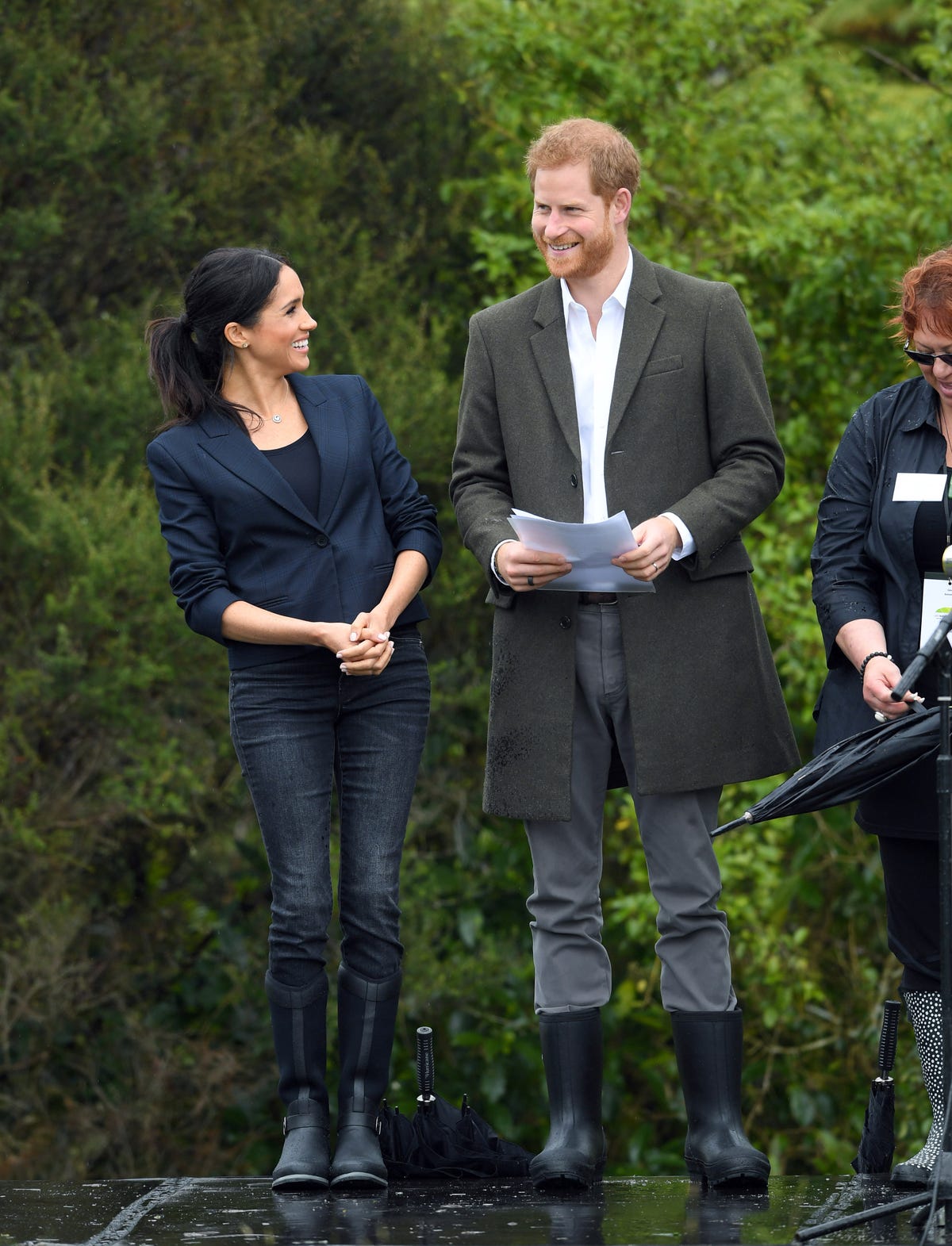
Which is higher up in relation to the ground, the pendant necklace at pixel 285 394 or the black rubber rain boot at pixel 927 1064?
the pendant necklace at pixel 285 394

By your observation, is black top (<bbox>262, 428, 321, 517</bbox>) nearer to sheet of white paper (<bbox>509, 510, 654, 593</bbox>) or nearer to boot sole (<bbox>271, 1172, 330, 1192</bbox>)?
sheet of white paper (<bbox>509, 510, 654, 593</bbox>)

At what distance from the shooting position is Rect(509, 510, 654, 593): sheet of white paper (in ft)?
10.2

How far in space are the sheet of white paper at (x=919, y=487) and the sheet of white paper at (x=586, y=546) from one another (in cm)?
49

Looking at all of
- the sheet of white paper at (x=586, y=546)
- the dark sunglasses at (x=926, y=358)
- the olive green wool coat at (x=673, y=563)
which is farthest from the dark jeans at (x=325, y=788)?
the dark sunglasses at (x=926, y=358)

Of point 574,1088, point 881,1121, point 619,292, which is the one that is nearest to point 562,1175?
point 574,1088

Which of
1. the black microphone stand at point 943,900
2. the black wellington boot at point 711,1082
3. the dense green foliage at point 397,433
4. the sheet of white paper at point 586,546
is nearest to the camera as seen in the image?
the black microphone stand at point 943,900

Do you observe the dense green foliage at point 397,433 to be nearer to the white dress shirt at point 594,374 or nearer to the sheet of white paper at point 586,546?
the white dress shirt at point 594,374

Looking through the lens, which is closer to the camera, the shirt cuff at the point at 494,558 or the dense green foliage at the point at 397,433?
the shirt cuff at the point at 494,558

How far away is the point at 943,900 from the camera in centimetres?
288

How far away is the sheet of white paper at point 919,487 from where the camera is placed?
3246mm

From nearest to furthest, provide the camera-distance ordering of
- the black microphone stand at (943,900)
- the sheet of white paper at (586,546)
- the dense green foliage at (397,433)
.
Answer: the black microphone stand at (943,900) < the sheet of white paper at (586,546) < the dense green foliage at (397,433)

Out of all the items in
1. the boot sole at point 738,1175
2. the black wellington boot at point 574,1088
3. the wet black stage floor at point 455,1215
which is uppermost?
the black wellington boot at point 574,1088

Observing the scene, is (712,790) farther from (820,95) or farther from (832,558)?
(820,95)

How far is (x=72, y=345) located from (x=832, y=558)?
4.98 meters
